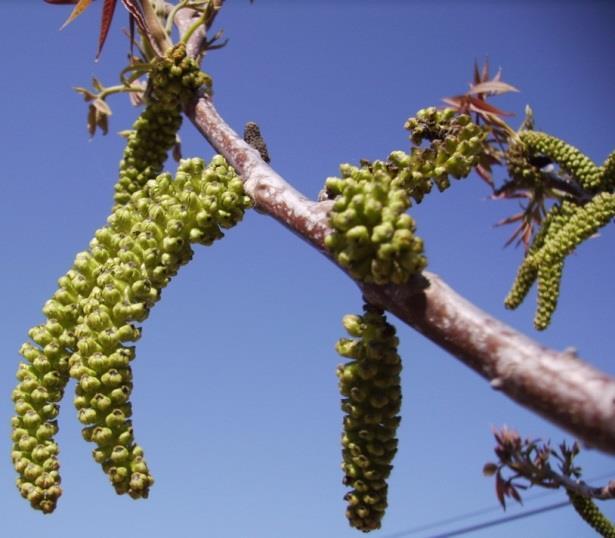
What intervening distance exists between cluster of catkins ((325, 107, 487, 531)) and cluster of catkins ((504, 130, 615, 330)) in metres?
0.89

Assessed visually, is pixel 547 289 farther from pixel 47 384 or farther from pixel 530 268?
pixel 47 384

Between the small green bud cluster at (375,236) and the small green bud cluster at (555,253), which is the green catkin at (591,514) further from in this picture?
the small green bud cluster at (375,236)

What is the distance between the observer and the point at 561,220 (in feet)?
7.69

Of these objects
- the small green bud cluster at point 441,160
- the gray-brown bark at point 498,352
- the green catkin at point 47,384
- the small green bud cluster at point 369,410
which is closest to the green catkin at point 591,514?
the small green bud cluster at point 369,410

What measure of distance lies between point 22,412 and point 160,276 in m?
0.44

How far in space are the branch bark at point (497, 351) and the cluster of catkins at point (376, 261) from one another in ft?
0.13

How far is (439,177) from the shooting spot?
51.6 inches

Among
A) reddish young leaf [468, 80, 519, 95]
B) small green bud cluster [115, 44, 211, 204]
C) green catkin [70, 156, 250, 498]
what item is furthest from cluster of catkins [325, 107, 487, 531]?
reddish young leaf [468, 80, 519, 95]

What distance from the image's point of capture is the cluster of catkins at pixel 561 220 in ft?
7.04

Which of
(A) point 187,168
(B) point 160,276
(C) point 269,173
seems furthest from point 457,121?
(B) point 160,276

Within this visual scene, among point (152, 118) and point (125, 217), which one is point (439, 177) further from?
point (152, 118)

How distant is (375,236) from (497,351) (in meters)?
0.23

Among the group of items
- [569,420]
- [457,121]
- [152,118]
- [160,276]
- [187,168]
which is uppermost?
[152,118]

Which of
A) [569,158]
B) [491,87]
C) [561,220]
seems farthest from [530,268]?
[491,87]
